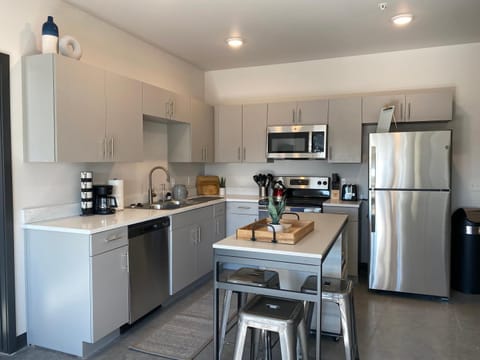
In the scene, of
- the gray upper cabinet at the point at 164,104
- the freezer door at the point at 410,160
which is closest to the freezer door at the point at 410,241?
the freezer door at the point at 410,160

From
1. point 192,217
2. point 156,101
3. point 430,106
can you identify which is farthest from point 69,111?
point 430,106

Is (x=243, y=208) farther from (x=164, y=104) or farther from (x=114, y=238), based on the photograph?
(x=114, y=238)

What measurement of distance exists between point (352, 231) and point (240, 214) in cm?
137

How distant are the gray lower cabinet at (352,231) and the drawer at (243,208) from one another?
0.88 metres

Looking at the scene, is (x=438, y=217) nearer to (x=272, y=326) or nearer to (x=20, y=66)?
(x=272, y=326)

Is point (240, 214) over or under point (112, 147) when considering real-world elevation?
under

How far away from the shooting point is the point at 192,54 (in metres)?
4.45

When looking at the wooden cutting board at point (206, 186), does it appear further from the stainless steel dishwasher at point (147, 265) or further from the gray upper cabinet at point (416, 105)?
the gray upper cabinet at point (416, 105)

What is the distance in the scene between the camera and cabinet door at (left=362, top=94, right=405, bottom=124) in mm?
4105

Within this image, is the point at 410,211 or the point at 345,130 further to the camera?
the point at 345,130

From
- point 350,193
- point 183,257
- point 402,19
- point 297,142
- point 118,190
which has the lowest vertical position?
point 183,257

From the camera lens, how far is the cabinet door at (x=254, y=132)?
4.75m

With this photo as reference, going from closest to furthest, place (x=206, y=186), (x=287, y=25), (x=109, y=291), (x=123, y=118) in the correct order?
(x=109, y=291)
(x=123, y=118)
(x=287, y=25)
(x=206, y=186)

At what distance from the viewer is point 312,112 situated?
450 cm
